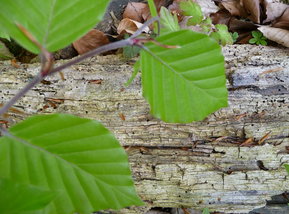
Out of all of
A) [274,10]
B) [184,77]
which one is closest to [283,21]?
[274,10]

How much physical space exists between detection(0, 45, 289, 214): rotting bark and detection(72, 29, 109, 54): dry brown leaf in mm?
456

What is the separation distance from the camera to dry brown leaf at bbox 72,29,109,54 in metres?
1.97

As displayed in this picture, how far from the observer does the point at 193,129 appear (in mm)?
1461

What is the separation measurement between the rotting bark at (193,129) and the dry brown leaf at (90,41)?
456mm

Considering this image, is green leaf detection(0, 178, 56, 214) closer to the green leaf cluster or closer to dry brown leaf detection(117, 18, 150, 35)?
dry brown leaf detection(117, 18, 150, 35)

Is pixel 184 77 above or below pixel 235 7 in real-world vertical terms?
below

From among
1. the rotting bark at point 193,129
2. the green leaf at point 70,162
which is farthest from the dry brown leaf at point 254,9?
the green leaf at point 70,162

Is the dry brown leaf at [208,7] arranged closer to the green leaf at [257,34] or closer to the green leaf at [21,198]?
the green leaf at [257,34]

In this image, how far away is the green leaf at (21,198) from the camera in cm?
67

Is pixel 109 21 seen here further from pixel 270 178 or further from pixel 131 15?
pixel 270 178

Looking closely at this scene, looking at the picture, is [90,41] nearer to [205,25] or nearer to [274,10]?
[205,25]

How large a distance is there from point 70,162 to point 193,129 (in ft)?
2.52

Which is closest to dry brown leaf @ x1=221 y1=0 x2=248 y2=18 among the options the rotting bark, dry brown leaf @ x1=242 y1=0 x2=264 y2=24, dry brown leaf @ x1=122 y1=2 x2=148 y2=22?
dry brown leaf @ x1=242 y1=0 x2=264 y2=24

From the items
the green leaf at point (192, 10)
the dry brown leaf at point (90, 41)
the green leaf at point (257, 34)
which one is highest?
the green leaf at point (192, 10)
